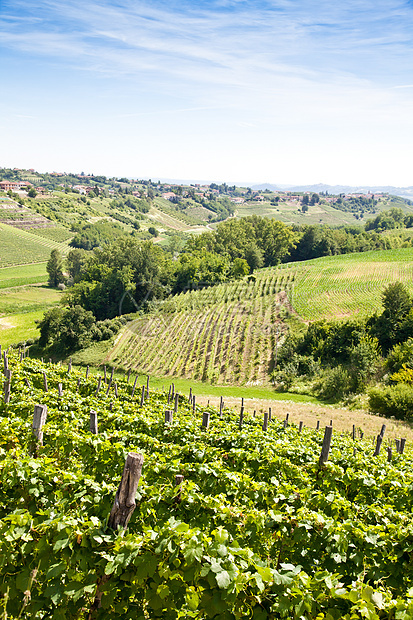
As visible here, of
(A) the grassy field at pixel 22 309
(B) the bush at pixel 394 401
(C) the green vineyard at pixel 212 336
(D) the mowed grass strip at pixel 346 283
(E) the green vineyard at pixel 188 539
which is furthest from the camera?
(A) the grassy field at pixel 22 309

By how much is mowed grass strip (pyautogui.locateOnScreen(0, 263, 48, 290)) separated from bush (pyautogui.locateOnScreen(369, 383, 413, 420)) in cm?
7864

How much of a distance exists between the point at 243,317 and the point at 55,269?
198 feet

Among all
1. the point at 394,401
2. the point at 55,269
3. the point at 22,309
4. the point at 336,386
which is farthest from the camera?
the point at 55,269

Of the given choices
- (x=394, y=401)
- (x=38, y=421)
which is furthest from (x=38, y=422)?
(x=394, y=401)

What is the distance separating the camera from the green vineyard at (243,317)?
37.6 meters

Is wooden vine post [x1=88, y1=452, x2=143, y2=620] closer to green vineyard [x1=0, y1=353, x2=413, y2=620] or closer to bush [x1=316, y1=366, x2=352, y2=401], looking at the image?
green vineyard [x1=0, y1=353, x2=413, y2=620]

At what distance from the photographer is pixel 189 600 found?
3.25 meters

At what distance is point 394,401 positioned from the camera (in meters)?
23.7

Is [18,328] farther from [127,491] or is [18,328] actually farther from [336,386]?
[127,491]

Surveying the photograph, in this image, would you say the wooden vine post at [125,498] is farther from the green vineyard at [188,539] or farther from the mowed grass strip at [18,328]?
the mowed grass strip at [18,328]

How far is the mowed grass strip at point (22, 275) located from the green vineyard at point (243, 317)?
47177mm

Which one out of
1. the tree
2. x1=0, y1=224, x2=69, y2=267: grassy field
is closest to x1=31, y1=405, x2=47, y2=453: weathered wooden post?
the tree

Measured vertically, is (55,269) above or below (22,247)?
below

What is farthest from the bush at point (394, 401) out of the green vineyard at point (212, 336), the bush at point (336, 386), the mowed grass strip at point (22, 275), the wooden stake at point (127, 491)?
the mowed grass strip at point (22, 275)
